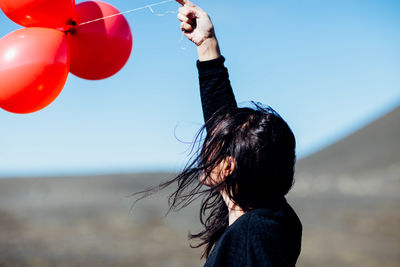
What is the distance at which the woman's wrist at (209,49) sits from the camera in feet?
5.62

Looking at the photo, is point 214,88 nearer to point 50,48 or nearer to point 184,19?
point 184,19

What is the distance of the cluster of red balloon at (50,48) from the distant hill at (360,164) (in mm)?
14332

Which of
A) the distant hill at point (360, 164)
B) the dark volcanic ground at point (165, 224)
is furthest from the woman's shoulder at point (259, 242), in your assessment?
the distant hill at point (360, 164)

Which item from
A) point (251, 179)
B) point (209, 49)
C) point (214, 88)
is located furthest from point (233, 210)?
point (209, 49)

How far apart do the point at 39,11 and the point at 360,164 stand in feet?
71.4

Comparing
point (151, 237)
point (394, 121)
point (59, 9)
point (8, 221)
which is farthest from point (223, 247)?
point (394, 121)

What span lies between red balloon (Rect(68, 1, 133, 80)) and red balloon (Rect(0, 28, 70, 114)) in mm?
122

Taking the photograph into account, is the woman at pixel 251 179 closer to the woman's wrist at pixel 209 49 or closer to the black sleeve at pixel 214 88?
the black sleeve at pixel 214 88

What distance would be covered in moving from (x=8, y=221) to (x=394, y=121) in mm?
23389

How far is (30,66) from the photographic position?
5.81 feet

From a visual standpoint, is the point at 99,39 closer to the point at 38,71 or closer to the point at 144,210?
the point at 38,71

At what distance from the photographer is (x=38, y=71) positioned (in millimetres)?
1780

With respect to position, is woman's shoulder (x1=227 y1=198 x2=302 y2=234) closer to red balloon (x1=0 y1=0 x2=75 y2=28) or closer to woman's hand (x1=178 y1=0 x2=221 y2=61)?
woman's hand (x1=178 y1=0 x2=221 y2=61)

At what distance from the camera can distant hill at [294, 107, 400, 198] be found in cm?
1747
